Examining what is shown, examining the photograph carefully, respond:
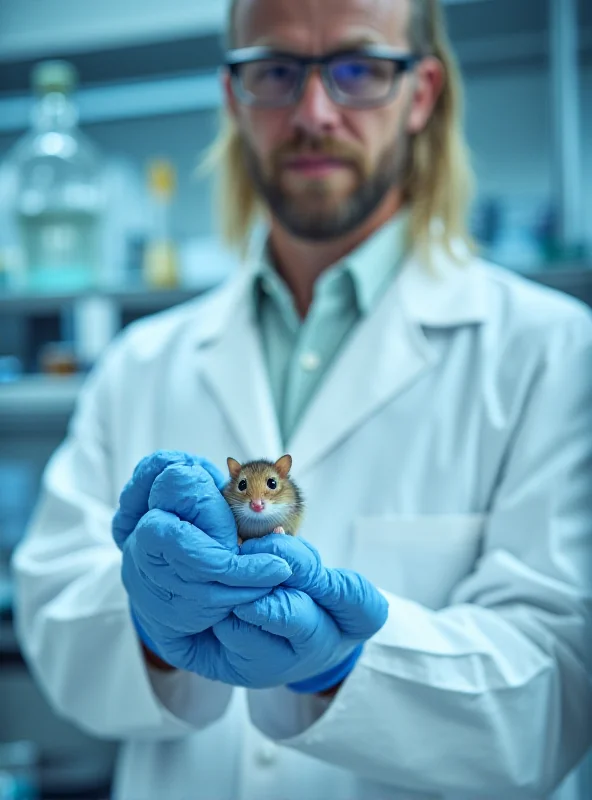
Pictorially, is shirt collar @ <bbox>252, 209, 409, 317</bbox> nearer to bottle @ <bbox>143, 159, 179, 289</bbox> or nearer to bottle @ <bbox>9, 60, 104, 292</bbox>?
bottle @ <bbox>143, 159, 179, 289</bbox>

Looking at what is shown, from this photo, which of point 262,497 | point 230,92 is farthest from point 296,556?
point 230,92

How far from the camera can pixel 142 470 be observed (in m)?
0.49

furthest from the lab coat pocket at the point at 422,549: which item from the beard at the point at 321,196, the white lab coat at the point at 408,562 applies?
the beard at the point at 321,196

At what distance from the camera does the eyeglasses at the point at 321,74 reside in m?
0.56

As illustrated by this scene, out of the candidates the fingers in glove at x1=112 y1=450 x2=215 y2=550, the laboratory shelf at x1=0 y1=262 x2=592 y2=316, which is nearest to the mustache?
the fingers in glove at x1=112 y1=450 x2=215 y2=550

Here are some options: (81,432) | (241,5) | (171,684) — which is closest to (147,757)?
(171,684)

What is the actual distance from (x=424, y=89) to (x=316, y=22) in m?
0.25

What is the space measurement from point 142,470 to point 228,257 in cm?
110

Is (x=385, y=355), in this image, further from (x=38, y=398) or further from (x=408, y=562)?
(x=38, y=398)

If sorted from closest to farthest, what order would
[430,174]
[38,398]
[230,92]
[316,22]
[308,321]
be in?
[316,22] → [308,321] → [230,92] → [430,174] → [38,398]

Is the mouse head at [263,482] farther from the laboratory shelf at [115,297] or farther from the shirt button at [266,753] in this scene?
the laboratory shelf at [115,297]

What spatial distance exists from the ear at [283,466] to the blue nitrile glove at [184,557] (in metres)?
0.04

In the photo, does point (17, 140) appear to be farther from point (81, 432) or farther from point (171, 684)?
point (171, 684)

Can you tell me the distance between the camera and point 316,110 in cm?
56
